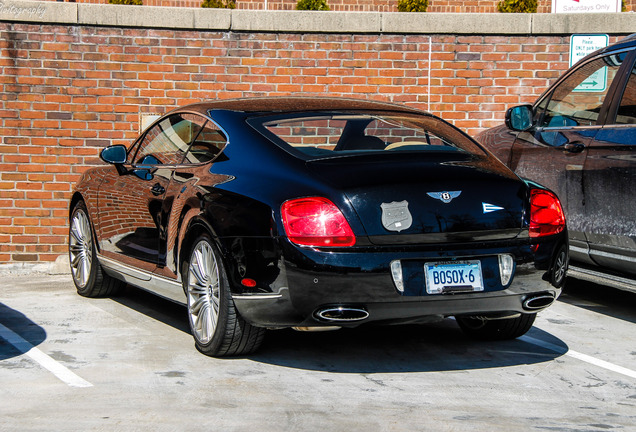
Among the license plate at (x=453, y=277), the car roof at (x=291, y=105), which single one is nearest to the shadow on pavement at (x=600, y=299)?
the car roof at (x=291, y=105)

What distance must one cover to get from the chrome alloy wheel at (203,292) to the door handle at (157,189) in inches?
27.2

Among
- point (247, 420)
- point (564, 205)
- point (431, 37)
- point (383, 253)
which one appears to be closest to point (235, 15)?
point (431, 37)

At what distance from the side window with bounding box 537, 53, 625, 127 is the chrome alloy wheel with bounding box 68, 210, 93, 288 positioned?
11.9ft

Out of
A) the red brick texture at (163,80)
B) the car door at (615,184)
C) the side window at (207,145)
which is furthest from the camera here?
the red brick texture at (163,80)

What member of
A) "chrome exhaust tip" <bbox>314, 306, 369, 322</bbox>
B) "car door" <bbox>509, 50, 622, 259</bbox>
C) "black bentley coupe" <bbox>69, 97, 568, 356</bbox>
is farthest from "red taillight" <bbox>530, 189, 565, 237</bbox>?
"car door" <bbox>509, 50, 622, 259</bbox>

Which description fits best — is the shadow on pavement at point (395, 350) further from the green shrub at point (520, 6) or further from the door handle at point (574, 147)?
the green shrub at point (520, 6)

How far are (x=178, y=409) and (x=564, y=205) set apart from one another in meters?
3.77

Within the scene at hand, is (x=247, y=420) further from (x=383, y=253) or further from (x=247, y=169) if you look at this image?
(x=247, y=169)

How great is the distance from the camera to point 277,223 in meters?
4.96

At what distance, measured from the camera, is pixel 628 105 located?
6.60 meters

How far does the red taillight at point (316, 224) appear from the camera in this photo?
15.9ft

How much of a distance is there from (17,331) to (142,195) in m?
1.19

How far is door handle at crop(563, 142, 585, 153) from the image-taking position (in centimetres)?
692

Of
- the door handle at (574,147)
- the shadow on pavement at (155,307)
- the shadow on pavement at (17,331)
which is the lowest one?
the shadow on pavement at (155,307)
